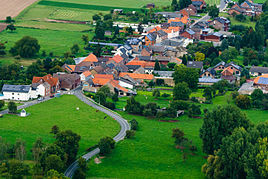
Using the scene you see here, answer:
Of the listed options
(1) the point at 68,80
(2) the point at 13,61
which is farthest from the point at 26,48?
(1) the point at 68,80

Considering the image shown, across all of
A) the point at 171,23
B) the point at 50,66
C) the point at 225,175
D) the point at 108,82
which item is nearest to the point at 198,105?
the point at 108,82

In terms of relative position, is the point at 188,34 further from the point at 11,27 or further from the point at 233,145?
the point at 233,145

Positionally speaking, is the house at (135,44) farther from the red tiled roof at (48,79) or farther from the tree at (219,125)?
the tree at (219,125)

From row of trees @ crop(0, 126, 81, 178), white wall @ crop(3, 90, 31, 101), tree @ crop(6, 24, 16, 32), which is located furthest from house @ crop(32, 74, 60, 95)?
tree @ crop(6, 24, 16, 32)

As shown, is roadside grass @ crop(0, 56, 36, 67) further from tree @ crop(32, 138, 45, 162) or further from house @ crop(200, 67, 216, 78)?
tree @ crop(32, 138, 45, 162)

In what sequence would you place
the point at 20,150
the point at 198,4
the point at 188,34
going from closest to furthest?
the point at 20,150, the point at 188,34, the point at 198,4

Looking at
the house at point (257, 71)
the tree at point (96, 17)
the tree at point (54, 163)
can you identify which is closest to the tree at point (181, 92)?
the house at point (257, 71)

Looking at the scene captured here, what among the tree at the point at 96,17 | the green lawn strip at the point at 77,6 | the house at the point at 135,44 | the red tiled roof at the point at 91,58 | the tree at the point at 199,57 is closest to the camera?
the red tiled roof at the point at 91,58
